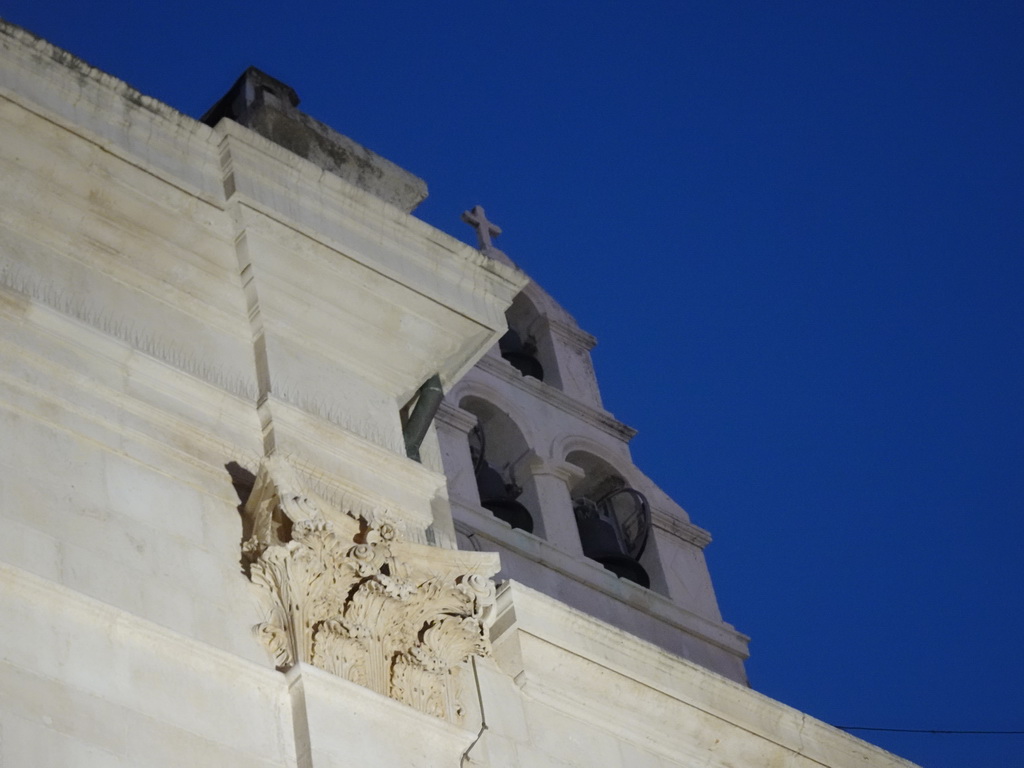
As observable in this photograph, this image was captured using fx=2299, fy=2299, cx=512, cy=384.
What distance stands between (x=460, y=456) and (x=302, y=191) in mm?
13335

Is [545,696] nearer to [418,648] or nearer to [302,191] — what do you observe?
[418,648]

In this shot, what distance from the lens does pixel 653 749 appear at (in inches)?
542

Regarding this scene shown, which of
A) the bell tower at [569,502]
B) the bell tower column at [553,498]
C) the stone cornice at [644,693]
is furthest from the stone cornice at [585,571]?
the stone cornice at [644,693]

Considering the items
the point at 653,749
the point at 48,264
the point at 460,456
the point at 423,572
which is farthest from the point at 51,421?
the point at 460,456

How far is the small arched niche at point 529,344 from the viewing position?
31844 mm

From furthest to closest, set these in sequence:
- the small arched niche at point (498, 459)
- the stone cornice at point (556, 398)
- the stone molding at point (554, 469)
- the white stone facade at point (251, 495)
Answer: the stone cornice at point (556, 398) → the stone molding at point (554, 469) → the small arched niche at point (498, 459) → the white stone facade at point (251, 495)

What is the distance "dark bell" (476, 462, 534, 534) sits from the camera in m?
27.7

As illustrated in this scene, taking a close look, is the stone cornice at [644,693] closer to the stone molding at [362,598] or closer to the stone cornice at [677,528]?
the stone molding at [362,598]

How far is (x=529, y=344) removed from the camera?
106ft

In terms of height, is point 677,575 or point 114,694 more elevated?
point 677,575

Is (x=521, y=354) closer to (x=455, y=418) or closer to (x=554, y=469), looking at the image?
(x=554, y=469)

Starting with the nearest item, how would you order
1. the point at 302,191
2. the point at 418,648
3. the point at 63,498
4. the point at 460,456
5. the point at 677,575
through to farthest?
1. the point at 63,498
2. the point at 418,648
3. the point at 302,191
4. the point at 460,456
5. the point at 677,575

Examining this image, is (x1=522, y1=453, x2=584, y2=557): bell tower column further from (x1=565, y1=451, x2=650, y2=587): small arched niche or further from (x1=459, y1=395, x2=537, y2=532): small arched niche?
(x1=565, y1=451, x2=650, y2=587): small arched niche

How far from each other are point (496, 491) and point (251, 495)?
53.4ft
